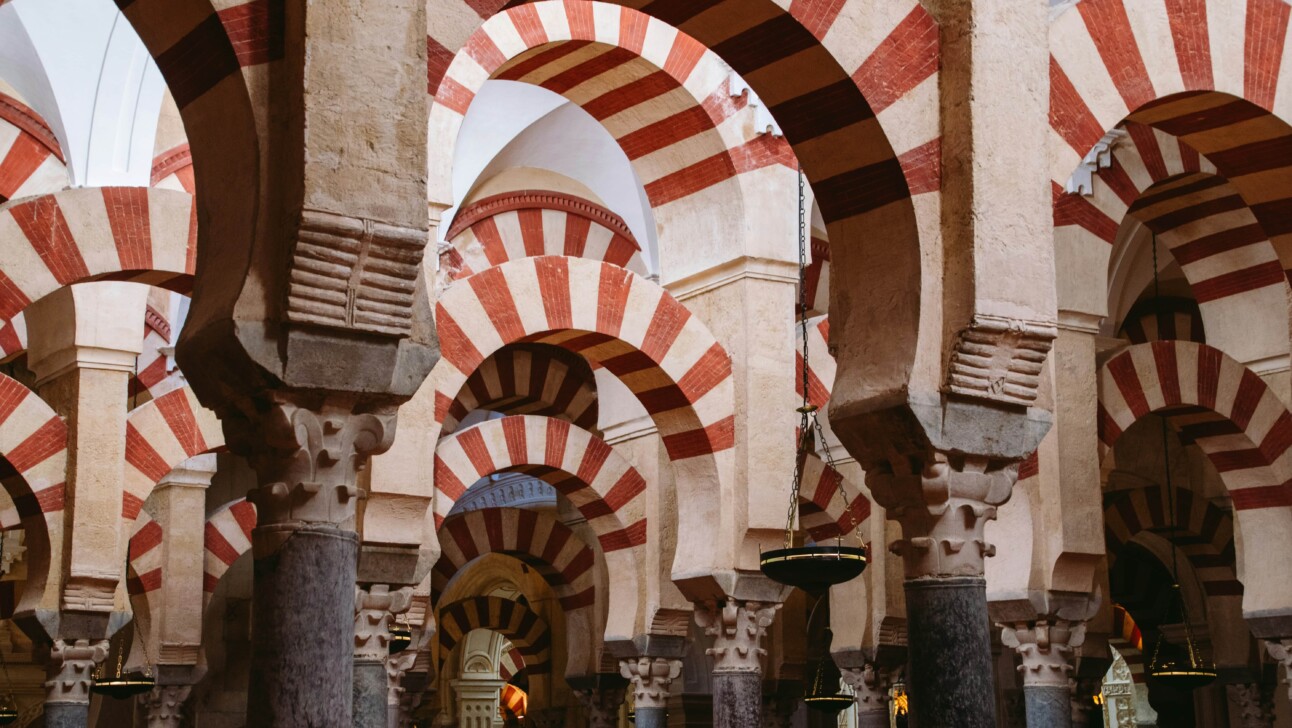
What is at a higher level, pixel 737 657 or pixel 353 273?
pixel 353 273

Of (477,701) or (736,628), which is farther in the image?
(477,701)

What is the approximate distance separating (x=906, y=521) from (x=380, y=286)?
6.54 feet

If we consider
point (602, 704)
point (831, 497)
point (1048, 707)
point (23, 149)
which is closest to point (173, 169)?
point (23, 149)

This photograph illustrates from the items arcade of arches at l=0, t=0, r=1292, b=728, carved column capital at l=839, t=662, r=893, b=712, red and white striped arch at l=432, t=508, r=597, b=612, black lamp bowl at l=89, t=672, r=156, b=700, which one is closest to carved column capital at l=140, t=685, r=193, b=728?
arcade of arches at l=0, t=0, r=1292, b=728

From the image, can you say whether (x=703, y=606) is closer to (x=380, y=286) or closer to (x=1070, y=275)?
(x=1070, y=275)

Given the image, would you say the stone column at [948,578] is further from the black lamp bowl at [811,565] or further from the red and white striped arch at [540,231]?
the red and white striped arch at [540,231]

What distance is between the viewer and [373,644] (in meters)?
7.11

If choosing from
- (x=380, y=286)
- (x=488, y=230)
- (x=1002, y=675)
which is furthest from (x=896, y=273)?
(x=1002, y=675)

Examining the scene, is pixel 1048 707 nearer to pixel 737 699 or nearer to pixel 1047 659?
pixel 1047 659

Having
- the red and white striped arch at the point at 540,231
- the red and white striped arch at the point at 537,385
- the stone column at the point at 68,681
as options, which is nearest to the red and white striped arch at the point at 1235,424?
the red and white striped arch at the point at 540,231

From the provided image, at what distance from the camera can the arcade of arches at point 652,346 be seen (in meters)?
3.82

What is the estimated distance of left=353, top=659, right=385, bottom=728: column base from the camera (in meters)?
6.89

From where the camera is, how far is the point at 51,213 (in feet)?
25.0

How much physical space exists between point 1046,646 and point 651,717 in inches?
118
